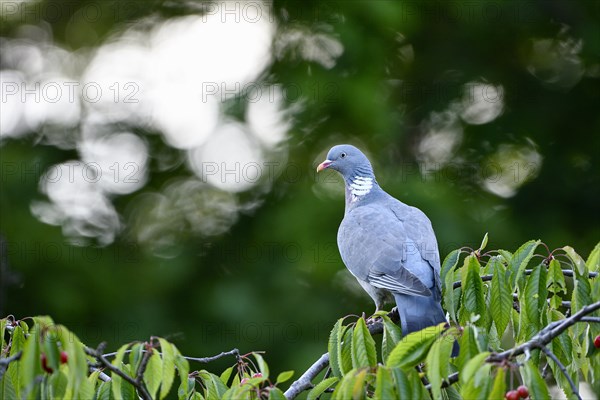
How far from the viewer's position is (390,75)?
891cm

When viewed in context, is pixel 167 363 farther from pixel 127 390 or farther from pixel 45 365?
pixel 45 365

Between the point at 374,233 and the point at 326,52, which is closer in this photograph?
the point at 374,233

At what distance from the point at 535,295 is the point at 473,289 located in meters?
0.21

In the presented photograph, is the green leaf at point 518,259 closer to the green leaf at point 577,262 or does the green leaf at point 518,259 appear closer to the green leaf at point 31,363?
the green leaf at point 577,262

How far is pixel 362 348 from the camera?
2.89 m

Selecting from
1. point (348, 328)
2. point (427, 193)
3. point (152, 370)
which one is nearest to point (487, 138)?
point (427, 193)

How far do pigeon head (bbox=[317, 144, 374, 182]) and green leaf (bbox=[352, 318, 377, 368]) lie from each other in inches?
110

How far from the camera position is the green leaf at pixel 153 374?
2.74 meters

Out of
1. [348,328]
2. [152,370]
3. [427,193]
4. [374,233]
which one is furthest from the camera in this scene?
[427,193]

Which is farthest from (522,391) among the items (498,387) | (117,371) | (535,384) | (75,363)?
(75,363)

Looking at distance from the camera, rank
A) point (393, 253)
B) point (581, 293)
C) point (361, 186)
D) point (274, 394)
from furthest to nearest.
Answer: point (361, 186) < point (393, 253) < point (581, 293) < point (274, 394)

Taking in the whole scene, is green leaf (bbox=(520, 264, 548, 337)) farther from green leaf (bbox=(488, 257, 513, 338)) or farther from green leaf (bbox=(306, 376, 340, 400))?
green leaf (bbox=(306, 376, 340, 400))

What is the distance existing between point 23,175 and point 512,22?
200 inches

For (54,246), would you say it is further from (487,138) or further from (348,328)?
(348,328)
